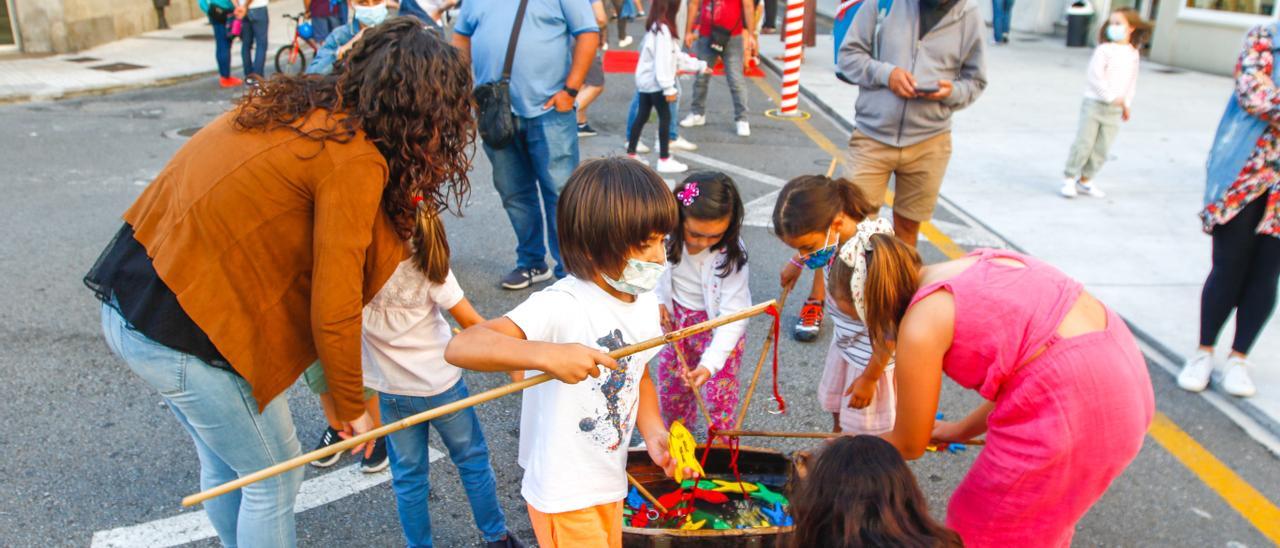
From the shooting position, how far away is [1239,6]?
1239 centimetres

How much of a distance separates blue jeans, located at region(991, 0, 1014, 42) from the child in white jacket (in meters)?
9.90

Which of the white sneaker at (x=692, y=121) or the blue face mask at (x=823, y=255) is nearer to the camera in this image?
the blue face mask at (x=823, y=255)

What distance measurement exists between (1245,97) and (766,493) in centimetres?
256

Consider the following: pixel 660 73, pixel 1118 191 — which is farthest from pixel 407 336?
pixel 1118 191

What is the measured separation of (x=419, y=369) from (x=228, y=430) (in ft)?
1.93

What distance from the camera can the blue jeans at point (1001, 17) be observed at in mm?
15438

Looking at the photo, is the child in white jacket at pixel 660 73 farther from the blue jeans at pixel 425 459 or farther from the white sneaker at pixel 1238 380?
the blue jeans at pixel 425 459

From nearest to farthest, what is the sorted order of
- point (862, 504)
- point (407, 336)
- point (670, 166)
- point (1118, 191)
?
point (862, 504) < point (407, 336) < point (1118, 191) < point (670, 166)

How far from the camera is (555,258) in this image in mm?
5461

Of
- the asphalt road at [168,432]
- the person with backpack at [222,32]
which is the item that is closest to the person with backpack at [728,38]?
the asphalt road at [168,432]

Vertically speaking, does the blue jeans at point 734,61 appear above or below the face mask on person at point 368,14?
below

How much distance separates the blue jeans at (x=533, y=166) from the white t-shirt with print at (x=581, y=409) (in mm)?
2750

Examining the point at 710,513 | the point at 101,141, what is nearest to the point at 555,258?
the point at 710,513

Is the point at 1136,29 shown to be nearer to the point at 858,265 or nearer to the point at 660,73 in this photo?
the point at 660,73
